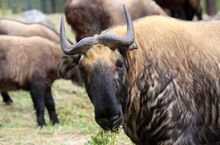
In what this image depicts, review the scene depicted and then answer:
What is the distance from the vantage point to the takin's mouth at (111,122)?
452 centimetres

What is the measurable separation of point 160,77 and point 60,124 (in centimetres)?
415

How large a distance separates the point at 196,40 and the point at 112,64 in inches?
32.7

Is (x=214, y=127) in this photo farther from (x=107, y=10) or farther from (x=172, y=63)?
(x=107, y=10)

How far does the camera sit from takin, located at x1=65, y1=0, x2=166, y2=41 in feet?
31.0

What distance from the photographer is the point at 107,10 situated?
9492 millimetres

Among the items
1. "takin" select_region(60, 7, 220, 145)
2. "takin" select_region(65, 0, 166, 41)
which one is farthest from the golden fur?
"takin" select_region(65, 0, 166, 41)

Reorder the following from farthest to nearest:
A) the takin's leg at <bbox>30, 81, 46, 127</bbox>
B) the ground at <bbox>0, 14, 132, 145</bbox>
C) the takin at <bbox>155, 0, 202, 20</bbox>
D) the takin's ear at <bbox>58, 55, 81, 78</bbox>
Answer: the takin at <bbox>155, 0, 202, 20</bbox>, the takin's leg at <bbox>30, 81, 46, 127</bbox>, the ground at <bbox>0, 14, 132, 145</bbox>, the takin's ear at <bbox>58, 55, 81, 78</bbox>

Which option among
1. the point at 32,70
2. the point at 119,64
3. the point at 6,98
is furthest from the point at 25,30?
the point at 119,64

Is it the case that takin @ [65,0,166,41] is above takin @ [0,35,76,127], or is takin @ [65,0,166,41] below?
above

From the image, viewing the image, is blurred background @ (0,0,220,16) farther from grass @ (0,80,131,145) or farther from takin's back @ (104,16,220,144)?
takin's back @ (104,16,220,144)

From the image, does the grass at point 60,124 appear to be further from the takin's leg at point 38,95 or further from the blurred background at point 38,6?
the blurred background at point 38,6

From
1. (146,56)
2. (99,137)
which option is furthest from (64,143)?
(146,56)

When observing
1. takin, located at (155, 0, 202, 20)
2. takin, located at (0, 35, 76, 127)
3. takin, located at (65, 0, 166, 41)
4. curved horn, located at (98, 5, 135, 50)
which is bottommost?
takin, located at (155, 0, 202, 20)

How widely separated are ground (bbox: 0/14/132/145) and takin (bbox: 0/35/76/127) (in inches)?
13.0
